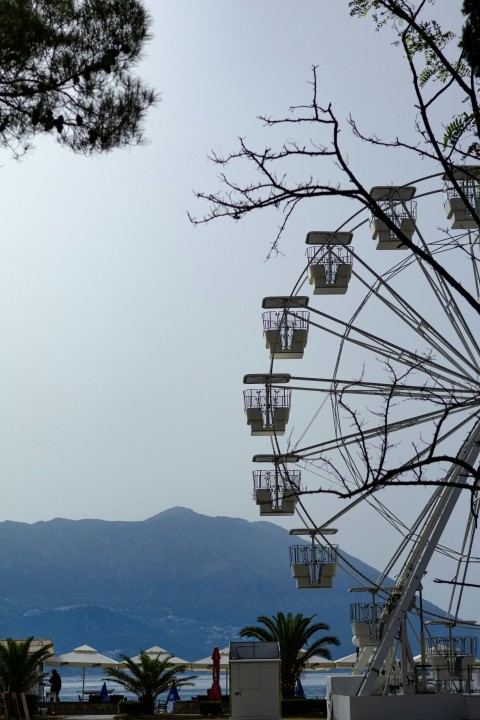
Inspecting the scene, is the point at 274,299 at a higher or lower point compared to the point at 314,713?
higher

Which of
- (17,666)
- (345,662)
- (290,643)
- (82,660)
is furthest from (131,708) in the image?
(345,662)

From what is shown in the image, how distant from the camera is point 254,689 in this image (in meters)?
23.1

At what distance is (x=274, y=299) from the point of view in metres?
23.5

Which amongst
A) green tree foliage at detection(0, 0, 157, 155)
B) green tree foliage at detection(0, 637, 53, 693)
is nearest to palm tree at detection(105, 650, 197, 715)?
green tree foliage at detection(0, 637, 53, 693)

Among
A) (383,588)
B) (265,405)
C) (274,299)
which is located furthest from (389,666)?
(274,299)

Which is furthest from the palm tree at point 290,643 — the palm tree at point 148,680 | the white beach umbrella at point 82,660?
the white beach umbrella at point 82,660

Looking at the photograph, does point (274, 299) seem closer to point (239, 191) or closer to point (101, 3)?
point (101, 3)

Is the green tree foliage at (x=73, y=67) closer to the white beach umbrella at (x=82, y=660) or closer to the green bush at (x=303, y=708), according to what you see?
the green bush at (x=303, y=708)

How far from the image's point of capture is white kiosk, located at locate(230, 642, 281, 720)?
23.0 m

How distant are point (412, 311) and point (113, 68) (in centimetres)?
1204

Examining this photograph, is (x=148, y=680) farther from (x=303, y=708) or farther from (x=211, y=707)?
(x=303, y=708)

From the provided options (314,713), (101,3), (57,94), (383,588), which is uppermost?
(101,3)

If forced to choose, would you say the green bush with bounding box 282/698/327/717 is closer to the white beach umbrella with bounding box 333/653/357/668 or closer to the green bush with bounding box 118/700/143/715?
the green bush with bounding box 118/700/143/715

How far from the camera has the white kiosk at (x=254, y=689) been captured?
23.0m
